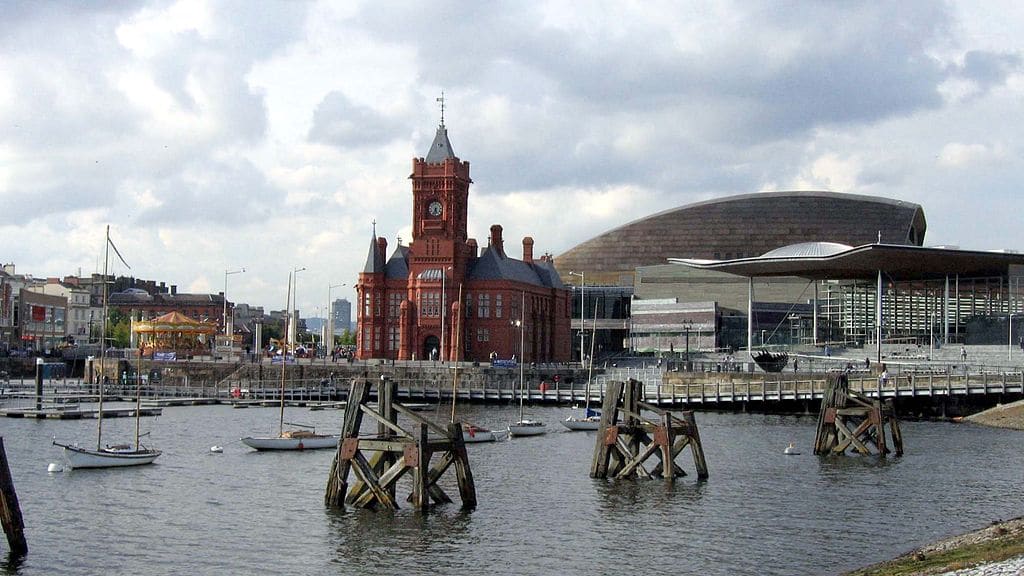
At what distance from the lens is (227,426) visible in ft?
266

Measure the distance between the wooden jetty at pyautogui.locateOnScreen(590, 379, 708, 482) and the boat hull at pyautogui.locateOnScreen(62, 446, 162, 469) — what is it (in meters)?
20.2

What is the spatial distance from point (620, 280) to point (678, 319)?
31.0 m

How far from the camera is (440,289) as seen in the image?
12619cm

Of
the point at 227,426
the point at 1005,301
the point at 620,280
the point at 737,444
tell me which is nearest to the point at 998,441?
the point at 737,444

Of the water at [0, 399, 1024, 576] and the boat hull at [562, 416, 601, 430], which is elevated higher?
the boat hull at [562, 416, 601, 430]

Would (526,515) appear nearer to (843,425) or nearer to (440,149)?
(843,425)

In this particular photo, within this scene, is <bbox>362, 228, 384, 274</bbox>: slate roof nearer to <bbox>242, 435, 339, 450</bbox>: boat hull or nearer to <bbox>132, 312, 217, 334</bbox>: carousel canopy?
<bbox>132, 312, 217, 334</bbox>: carousel canopy

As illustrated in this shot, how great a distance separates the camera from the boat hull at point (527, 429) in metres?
74.8

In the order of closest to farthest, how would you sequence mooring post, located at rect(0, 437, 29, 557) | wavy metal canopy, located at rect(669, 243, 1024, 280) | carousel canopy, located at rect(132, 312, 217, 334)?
1. mooring post, located at rect(0, 437, 29, 557)
2. wavy metal canopy, located at rect(669, 243, 1024, 280)
3. carousel canopy, located at rect(132, 312, 217, 334)

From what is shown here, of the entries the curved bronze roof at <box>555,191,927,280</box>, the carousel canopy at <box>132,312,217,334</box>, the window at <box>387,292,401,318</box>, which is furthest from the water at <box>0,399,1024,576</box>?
the curved bronze roof at <box>555,191,927,280</box>

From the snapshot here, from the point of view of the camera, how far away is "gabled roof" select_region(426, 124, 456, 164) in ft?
430

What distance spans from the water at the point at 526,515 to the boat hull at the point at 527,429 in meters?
7.18

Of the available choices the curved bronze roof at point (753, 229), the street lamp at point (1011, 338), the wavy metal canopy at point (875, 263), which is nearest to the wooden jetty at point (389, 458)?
the street lamp at point (1011, 338)

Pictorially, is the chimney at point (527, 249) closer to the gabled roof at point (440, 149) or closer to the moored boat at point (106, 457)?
the gabled roof at point (440, 149)
